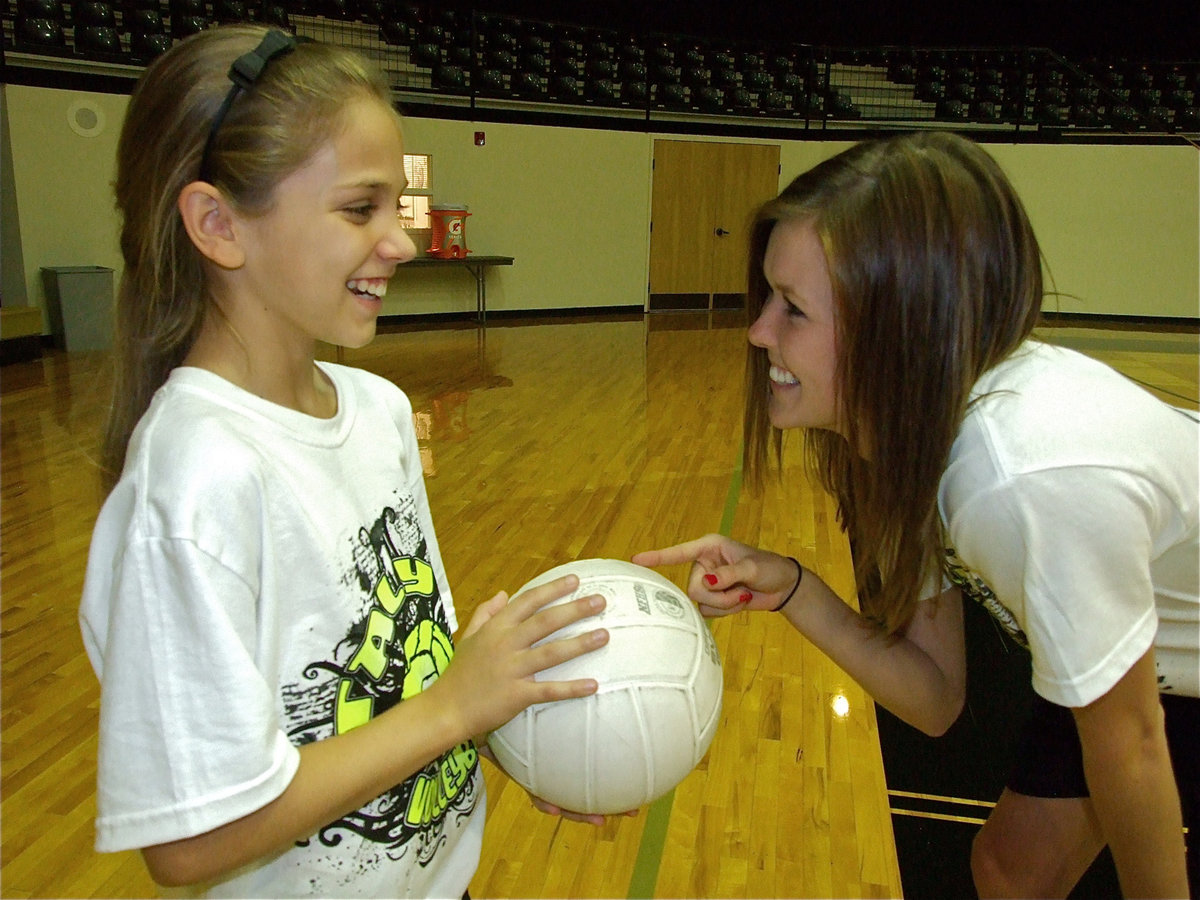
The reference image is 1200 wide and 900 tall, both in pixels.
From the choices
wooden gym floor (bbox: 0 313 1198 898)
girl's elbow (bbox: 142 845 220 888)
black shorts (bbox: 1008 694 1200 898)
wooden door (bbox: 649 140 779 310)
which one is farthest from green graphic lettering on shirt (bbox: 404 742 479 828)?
wooden door (bbox: 649 140 779 310)

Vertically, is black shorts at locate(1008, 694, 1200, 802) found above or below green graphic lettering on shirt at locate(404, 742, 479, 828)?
below

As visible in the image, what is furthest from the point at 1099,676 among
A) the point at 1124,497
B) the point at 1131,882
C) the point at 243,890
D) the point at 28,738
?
the point at 28,738

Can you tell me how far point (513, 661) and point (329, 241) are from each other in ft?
1.54

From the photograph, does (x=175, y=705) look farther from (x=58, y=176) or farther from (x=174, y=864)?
(x=58, y=176)

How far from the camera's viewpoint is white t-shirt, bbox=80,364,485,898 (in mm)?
717

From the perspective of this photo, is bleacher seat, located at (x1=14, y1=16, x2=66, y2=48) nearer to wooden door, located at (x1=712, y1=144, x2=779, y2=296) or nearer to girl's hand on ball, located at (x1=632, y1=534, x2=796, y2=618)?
wooden door, located at (x1=712, y1=144, x2=779, y2=296)

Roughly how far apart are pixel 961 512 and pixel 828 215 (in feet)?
1.31

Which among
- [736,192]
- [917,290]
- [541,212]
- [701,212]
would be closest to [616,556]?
[917,290]

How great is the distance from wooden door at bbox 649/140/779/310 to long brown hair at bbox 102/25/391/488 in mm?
10997

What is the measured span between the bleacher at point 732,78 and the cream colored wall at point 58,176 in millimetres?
1602

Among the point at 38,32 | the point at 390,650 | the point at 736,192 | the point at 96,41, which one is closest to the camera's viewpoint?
the point at 390,650

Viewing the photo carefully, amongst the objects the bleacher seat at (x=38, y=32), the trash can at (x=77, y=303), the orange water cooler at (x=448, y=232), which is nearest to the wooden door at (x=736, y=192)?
the orange water cooler at (x=448, y=232)

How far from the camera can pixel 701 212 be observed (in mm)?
11781

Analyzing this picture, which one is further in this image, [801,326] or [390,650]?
[801,326]
